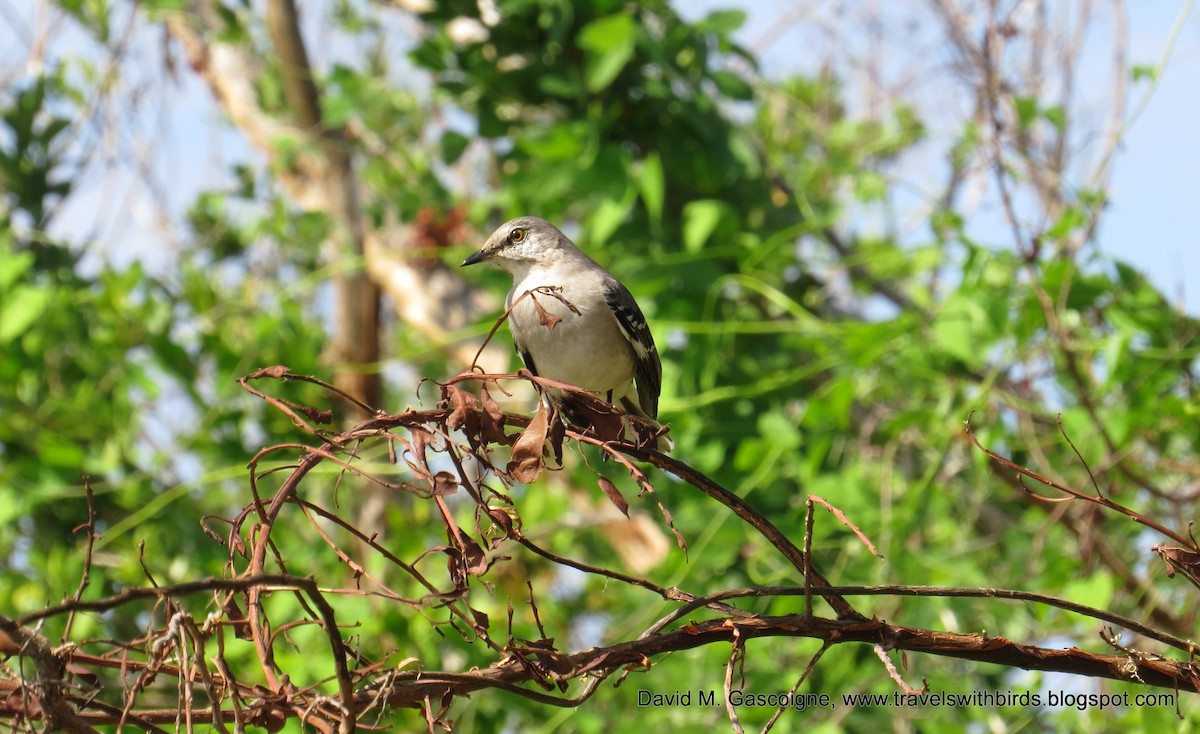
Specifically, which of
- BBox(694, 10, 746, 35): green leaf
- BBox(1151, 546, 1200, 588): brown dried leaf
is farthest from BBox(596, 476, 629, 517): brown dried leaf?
BBox(694, 10, 746, 35): green leaf

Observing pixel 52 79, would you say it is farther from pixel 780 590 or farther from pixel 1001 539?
pixel 780 590

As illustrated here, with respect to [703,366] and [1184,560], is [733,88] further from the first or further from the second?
[1184,560]

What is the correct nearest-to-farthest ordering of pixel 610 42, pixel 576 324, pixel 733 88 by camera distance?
1. pixel 576 324
2. pixel 610 42
3. pixel 733 88

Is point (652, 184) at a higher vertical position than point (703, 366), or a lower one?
higher

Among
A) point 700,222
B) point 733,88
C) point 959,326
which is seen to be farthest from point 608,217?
point 959,326

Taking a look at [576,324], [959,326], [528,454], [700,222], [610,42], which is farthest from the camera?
[700,222]

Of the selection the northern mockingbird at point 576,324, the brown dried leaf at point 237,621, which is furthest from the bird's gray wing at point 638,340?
the brown dried leaf at point 237,621

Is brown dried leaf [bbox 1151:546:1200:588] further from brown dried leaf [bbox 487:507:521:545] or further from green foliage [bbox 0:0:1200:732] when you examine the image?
green foliage [bbox 0:0:1200:732]

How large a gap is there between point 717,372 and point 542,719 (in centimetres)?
217

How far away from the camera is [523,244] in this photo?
16.7 feet

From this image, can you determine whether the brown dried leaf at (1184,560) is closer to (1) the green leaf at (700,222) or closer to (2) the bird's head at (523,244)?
(2) the bird's head at (523,244)

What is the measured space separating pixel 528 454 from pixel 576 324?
235 centimetres

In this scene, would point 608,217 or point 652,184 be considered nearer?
point 652,184

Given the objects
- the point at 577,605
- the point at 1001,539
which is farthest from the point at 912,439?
the point at 577,605
